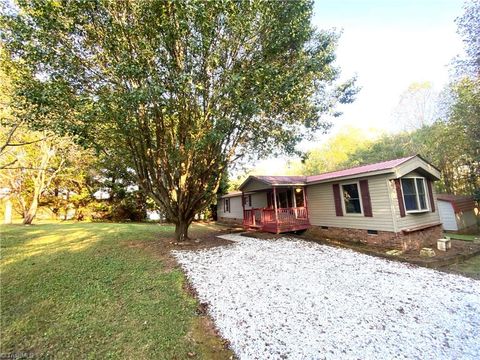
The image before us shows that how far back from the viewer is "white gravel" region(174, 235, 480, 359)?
140 inches

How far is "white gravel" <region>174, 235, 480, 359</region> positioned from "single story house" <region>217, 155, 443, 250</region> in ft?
7.50

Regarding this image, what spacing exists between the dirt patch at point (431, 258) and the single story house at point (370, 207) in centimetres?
45

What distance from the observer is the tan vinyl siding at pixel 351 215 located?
889cm

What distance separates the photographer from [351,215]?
10078 mm

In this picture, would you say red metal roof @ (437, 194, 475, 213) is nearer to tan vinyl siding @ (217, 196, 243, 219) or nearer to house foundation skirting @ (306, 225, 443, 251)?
house foundation skirting @ (306, 225, 443, 251)

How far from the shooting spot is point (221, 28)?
22.4 ft

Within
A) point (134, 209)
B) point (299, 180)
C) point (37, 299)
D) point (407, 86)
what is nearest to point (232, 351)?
point (37, 299)

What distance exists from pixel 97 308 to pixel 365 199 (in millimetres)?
9722

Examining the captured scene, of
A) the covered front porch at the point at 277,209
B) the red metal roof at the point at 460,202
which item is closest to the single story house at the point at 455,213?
the red metal roof at the point at 460,202

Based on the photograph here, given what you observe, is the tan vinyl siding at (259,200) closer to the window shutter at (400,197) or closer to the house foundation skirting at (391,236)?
the house foundation skirting at (391,236)

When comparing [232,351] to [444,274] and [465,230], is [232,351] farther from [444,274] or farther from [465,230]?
[465,230]

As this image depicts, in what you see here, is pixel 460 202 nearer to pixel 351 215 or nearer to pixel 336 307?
pixel 351 215

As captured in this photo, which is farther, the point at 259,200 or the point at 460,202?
the point at 259,200

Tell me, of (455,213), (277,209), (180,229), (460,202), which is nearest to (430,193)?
(455,213)
